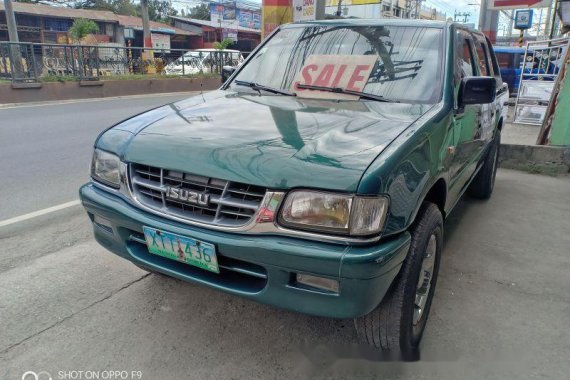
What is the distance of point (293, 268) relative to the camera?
188cm

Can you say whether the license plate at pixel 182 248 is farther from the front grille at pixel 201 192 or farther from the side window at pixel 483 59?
the side window at pixel 483 59

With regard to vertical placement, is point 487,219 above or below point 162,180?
below

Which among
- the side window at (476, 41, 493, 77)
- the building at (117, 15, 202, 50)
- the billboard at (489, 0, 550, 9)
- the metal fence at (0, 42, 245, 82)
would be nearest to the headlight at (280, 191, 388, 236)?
the side window at (476, 41, 493, 77)

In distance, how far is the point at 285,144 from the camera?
2.12 meters

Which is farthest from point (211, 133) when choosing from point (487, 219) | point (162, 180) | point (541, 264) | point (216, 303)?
point (487, 219)

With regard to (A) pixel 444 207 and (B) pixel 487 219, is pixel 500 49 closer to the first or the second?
(B) pixel 487 219

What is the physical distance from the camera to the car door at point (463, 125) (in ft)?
9.48

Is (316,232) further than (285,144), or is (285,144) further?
(285,144)

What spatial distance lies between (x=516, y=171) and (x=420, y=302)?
186 inches

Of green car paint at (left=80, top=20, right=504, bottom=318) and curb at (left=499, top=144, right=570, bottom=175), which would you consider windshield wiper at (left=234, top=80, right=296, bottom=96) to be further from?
curb at (left=499, top=144, right=570, bottom=175)

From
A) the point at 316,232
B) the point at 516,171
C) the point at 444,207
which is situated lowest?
the point at 516,171

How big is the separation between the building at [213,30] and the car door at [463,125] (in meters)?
42.6

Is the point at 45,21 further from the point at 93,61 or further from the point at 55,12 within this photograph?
the point at 93,61

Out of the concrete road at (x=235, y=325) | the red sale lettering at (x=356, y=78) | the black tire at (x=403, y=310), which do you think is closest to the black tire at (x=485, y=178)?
the concrete road at (x=235, y=325)
